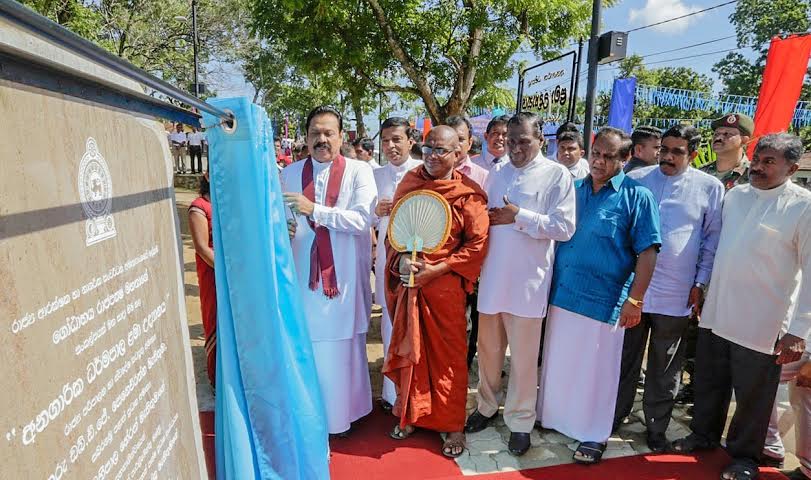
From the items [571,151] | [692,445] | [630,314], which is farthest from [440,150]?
[692,445]

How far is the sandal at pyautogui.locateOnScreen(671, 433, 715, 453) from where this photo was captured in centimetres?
303

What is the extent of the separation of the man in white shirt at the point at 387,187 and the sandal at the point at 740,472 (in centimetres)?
198

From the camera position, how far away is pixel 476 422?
3262mm

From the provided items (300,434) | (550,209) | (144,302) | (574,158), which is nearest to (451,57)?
(574,158)

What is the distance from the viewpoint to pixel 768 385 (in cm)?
267

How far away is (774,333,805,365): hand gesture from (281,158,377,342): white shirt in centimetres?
229

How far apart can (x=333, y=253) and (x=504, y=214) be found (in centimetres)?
105

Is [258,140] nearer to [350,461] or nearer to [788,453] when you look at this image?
[350,461]

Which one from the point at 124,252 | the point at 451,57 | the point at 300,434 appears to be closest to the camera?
the point at 124,252

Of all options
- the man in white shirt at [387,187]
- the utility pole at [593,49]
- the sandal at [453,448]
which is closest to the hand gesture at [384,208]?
the man in white shirt at [387,187]

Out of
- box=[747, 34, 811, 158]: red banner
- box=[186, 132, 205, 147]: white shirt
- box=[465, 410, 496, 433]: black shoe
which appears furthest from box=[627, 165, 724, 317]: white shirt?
box=[186, 132, 205, 147]: white shirt

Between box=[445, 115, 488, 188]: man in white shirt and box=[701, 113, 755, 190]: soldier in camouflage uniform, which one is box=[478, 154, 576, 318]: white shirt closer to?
box=[445, 115, 488, 188]: man in white shirt

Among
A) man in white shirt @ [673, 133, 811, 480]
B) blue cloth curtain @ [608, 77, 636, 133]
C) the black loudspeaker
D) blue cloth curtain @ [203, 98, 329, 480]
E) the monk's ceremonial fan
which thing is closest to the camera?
blue cloth curtain @ [203, 98, 329, 480]

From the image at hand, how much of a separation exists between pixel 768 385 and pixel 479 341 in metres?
1.60
